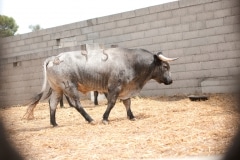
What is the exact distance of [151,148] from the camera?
3.45 m

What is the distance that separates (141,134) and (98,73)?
5.64 feet

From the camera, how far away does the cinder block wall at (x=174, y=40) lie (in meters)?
7.51

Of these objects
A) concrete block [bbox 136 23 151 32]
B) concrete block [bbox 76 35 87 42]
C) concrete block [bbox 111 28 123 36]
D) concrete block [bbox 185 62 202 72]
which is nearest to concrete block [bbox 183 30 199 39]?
concrete block [bbox 185 62 202 72]

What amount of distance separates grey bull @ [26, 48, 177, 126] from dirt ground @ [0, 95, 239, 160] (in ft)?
1.61

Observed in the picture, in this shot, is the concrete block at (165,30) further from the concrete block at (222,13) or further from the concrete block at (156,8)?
the concrete block at (222,13)

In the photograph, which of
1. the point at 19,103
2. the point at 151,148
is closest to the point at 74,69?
the point at 151,148

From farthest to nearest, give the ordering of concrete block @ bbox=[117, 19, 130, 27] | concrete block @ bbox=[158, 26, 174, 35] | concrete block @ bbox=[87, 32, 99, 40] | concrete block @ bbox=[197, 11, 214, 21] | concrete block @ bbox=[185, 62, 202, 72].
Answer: concrete block @ bbox=[87, 32, 99, 40] → concrete block @ bbox=[117, 19, 130, 27] → concrete block @ bbox=[158, 26, 174, 35] → concrete block @ bbox=[185, 62, 202, 72] → concrete block @ bbox=[197, 11, 214, 21]

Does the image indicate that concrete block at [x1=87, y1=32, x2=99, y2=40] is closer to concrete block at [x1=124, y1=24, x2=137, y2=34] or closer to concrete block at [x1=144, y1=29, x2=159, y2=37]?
concrete block at [x1=124, y1=24, x2=137, y2=34]

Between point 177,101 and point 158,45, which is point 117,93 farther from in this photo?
point 158,45

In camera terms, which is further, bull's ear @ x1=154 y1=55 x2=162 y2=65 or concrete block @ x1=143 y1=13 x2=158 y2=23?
concrete block @ x1=143 y1=13 x2=158 y2=23

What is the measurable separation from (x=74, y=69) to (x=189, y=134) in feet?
8.21

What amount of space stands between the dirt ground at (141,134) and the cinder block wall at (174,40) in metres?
0.84

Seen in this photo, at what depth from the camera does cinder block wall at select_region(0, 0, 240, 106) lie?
7.51 m

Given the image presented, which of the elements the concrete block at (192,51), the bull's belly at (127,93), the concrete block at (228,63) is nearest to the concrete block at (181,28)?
the concrete block at (192,51)
